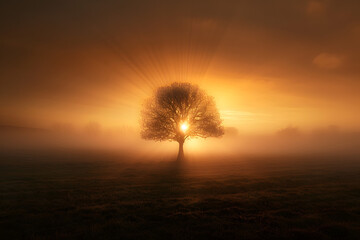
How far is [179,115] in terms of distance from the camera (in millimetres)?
48438

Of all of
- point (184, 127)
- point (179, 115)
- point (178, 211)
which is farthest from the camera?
point (184, 127)

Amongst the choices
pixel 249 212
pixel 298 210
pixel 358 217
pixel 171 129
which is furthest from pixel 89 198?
pixel 171 129

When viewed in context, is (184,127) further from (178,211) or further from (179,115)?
(178,211)

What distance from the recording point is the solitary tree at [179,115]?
4781 cm

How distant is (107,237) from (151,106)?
131ft

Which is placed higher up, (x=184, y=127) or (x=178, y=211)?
(x=184, y=127)

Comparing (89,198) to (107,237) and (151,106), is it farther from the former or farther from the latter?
(151,106)

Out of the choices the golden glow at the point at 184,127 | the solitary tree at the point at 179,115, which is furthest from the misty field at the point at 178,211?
the golden glow at the point at 184,127

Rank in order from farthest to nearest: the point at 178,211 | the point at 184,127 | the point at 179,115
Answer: the point at 184,127 → the point at 179,115 → the point at 178,211

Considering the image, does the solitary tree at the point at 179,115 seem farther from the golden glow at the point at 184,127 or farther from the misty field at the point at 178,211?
the misty field at the point at 178,211

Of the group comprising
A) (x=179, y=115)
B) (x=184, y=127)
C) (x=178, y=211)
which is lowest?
(x=178, y=211)

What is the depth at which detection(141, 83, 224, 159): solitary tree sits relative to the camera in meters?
47.8

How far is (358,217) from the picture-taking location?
13.1 metres

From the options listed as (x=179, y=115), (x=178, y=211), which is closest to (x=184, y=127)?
(x=179, y=115)
